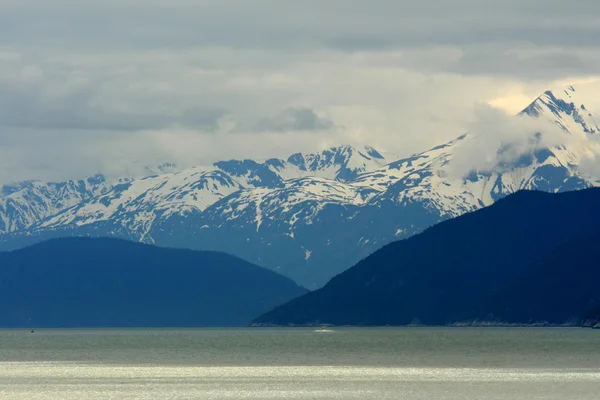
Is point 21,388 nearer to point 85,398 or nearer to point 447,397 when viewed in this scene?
point 85,398

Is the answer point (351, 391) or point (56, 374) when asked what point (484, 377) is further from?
point (56, 374)

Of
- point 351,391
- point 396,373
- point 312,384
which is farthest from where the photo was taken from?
point 396,373

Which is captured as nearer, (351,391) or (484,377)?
(351,391)

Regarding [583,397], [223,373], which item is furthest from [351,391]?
[223,373]

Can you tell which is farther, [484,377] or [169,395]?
[484,377]

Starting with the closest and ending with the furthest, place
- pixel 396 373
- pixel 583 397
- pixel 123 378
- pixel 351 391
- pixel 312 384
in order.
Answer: pixel 583 397, pixel 351 391, pixel 312 384, pixel 123 378, pixel 396 373

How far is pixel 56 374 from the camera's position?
19625 cm

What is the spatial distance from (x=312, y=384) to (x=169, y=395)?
26.1 metres

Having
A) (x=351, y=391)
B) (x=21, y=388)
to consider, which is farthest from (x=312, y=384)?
(x=21, y=388)

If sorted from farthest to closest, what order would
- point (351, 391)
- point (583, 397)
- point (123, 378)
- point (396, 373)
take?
point (396, 373) < point (123, 378) < point (351, 391) < point (583, 397)

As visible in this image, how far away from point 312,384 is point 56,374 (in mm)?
47521

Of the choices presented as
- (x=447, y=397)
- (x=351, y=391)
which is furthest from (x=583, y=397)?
(x=351, y=391)

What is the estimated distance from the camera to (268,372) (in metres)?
199

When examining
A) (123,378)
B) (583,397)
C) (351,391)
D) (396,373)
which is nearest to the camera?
(583,397)
